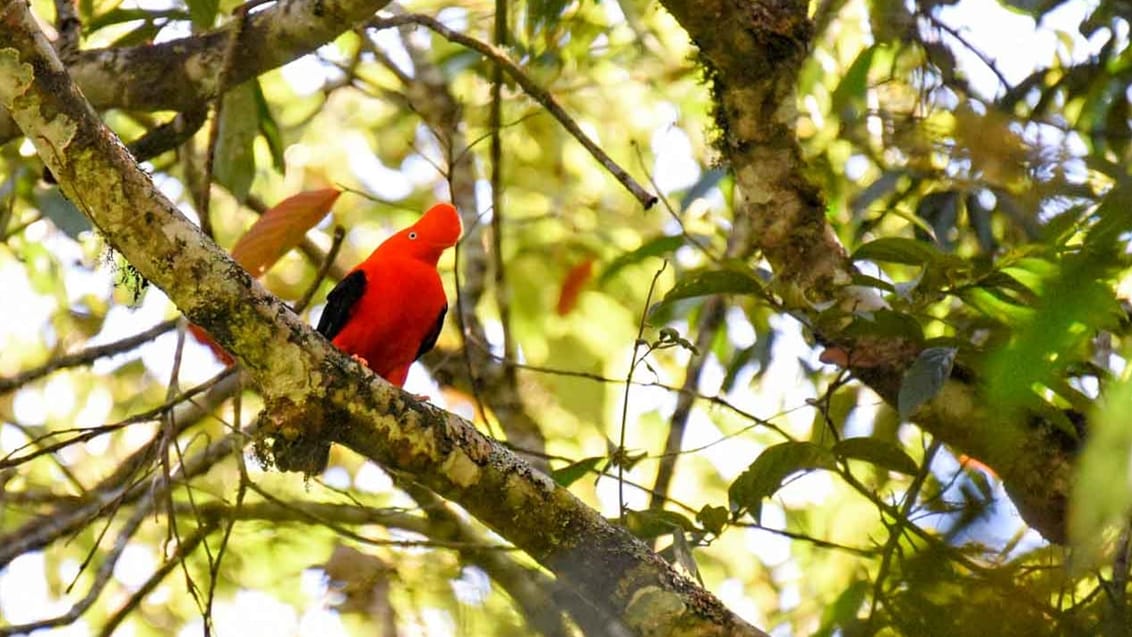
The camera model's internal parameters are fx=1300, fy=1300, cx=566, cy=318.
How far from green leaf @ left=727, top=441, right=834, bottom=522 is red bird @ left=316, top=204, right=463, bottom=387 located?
1.39 meters

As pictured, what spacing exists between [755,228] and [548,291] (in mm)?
2403

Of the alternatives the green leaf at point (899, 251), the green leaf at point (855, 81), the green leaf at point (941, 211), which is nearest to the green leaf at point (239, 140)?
the green leaf at point (855, 81)

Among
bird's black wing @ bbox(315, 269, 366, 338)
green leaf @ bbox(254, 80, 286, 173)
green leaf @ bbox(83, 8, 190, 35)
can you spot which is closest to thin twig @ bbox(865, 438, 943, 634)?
bird's black wing @ bbox(315, 269, 366, 338)

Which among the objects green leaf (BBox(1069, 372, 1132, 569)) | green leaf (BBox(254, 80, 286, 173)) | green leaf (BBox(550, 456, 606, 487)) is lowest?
green leaf (BBox(1069, 372, 1132, 569))

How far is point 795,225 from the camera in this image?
145 inches

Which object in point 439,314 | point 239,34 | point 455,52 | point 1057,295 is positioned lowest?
point 1057,295

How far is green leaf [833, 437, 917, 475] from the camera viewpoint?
330 cm

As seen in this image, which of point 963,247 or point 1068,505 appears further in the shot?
point 963,247

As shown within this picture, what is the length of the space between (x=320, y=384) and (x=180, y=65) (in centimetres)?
168

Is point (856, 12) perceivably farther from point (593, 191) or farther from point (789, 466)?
point (789, 466)

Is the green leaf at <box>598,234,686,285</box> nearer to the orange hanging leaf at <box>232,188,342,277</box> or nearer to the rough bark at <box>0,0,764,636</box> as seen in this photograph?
the orange hanging leaf at <box>232,188,342,277</box>

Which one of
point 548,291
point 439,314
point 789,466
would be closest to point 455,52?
point 548,291

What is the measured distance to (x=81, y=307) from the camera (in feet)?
19.2

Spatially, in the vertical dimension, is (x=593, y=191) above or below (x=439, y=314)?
above
